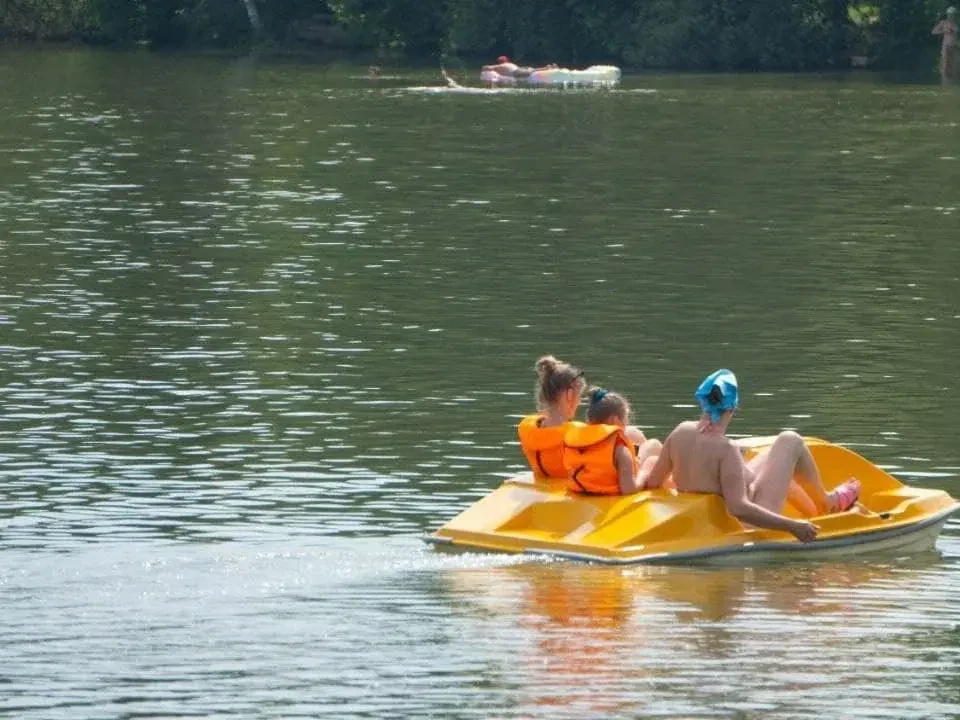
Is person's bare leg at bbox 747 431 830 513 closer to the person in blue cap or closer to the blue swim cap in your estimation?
the person in blue cap

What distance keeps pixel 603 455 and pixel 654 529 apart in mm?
514

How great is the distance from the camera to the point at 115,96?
5897cm

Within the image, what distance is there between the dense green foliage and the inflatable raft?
627cm

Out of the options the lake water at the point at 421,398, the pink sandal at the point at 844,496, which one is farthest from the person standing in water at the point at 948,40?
the pink sandal at the point at 844,496

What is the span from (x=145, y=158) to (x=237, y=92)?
760 inches

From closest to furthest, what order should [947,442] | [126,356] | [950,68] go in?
1. [947,442]
2. [126,356]
3. [950,68]

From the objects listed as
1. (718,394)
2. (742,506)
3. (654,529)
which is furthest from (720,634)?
(718,394)

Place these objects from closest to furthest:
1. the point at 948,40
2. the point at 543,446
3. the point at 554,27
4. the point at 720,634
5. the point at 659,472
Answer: the point at 720,634 → the point at 659,472 → the point at 543,446 → the point at 948,40 → the point at 554,27

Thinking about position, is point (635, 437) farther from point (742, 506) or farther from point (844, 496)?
point (844, 496)

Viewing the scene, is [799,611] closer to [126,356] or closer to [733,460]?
[733,460]

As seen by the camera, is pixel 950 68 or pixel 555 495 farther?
pixel 950 68

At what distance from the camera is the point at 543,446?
13.0m

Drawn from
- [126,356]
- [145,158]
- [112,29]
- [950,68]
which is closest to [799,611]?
[126,356]

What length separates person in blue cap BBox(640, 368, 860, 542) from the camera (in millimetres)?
12484
